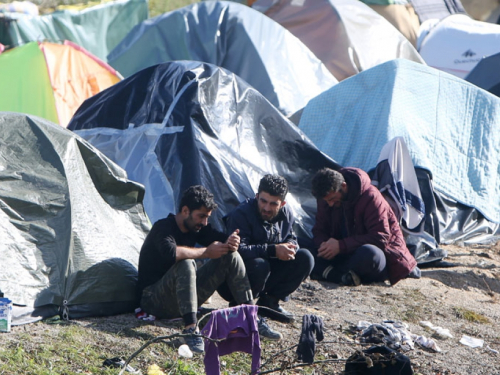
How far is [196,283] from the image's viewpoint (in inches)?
184

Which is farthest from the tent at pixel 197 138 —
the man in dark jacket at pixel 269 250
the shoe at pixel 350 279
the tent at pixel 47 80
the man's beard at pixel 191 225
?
the tent at pixel 47 80

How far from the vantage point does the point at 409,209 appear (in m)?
6.50

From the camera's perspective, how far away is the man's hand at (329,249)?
229 inches

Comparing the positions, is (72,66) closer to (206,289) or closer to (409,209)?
(409,209)

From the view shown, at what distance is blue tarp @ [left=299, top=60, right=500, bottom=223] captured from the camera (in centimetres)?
744

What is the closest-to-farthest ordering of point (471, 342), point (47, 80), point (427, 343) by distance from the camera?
point (427, 343) → point (471, 342) → point (47, 80)

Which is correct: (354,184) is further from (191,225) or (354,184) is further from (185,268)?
(185,268)

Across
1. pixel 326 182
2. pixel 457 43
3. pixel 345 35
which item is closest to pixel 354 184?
pixel 326 182

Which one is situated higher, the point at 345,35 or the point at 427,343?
the point at 345,35

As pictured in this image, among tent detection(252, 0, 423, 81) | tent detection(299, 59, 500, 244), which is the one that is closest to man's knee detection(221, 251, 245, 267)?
tent detection(299, 59, 500, 244)

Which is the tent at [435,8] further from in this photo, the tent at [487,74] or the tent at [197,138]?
the tent at [197,138]

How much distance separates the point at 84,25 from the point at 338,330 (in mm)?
9460

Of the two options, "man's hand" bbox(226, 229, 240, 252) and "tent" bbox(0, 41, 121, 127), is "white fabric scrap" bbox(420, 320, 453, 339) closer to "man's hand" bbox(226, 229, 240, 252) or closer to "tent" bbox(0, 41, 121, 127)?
"man's hand" bbox(226, 229, 240, 252)

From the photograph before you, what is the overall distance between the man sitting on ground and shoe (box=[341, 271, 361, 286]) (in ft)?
4.51
